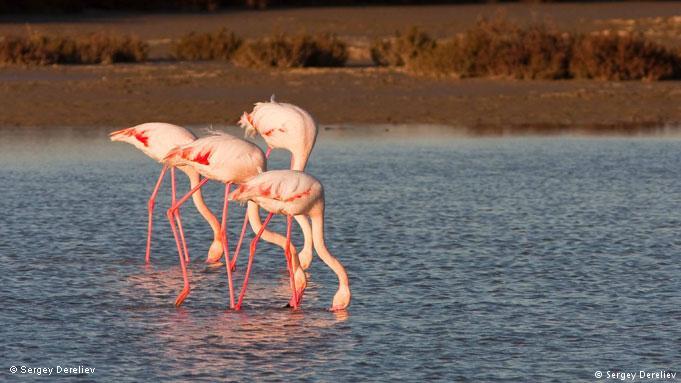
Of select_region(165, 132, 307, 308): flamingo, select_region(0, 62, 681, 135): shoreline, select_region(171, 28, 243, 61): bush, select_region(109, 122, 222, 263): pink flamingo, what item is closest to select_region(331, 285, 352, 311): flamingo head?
select_region(165, 132, 307, 308): flamingo

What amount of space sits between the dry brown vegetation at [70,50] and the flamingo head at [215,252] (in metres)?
15.7

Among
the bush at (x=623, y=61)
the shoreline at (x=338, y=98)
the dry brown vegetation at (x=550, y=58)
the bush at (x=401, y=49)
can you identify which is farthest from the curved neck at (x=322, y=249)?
the bush at (x=401, y=49)

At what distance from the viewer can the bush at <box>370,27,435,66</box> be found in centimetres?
2612

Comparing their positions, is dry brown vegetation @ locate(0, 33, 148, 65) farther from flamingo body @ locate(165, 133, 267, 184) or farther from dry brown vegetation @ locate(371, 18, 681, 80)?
flamingo body @ locate(165, 133, 267, 184)

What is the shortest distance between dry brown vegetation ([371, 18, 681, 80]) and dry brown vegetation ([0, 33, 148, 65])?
555 cm

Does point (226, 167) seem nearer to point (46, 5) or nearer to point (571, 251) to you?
point (571, 251)

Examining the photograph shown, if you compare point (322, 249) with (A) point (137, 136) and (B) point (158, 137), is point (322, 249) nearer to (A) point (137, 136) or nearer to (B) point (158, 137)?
(B) point (158, 137)

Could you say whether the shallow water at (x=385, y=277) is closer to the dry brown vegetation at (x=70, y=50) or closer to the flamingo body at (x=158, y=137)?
the flamingo body at (x=158, y=137)

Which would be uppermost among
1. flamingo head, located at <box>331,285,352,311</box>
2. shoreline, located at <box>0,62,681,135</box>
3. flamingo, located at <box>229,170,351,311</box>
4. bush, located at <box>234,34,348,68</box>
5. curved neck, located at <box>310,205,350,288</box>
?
flamingo, located at <box>229,170,351,311</box>

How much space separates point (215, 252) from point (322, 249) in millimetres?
1896

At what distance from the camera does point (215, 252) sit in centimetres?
1052

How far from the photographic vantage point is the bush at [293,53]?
25609 mm

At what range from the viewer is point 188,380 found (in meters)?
7.16

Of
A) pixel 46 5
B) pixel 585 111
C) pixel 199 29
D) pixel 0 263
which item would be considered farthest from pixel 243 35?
pixel 0 263
